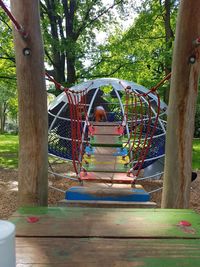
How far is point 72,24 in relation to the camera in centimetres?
1214

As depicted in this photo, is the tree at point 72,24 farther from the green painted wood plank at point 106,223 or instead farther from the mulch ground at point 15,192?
the green painted wood plank at point 106,223

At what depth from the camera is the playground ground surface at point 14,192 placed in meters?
4.96

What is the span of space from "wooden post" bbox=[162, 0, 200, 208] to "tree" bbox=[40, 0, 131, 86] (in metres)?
9.47

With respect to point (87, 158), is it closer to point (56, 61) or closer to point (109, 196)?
point (109, 196)

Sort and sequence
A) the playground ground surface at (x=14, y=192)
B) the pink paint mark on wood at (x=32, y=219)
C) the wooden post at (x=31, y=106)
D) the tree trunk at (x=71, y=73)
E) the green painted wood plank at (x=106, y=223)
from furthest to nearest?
the tree trunk at (x=71, y=73)
the playground ground surface at (x=14, y=192)
the wooden post at (x=31, y=106)
the pink paint mark on wood at (x=32, y=219)
the green painted wood plank at (x=106, y=223)

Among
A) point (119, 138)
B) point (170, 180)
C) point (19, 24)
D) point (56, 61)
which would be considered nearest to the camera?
point (19, 24)

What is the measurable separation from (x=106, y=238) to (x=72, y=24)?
11.9 meters

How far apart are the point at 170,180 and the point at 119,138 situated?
3.95m

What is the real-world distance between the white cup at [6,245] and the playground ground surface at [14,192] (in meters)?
3.75

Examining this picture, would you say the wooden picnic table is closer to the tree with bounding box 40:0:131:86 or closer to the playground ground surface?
the playground ground surface

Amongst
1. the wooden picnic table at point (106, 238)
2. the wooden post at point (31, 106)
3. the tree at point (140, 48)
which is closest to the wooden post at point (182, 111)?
the wooden picnic table at point (106, 238)

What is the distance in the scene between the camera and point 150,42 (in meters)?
12.3

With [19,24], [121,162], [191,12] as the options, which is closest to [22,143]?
[19,24]

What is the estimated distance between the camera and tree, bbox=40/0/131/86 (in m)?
11.6
